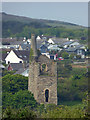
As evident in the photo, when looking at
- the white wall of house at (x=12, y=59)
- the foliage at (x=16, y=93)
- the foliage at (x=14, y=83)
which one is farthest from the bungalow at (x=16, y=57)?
the foliage at (x=16, y=93)

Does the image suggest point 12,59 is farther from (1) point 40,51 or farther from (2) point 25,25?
(1) point 40,51

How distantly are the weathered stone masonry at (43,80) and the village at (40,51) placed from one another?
125 cm

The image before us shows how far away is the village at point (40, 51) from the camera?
2066 cm

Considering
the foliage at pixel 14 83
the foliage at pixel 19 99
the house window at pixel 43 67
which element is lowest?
the foliage at pixel 19 99

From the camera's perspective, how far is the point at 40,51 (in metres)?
16.0

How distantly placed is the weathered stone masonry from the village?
1247 millimetres

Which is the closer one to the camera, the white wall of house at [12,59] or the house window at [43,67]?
the house window at [43,67]

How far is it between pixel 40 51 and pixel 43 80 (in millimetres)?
4033

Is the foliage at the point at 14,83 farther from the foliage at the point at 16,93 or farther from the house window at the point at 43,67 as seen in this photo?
the house window at the point at 43,67

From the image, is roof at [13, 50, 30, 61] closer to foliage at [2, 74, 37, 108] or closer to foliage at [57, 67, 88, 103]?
foliage at [57, 67, 88, 103]

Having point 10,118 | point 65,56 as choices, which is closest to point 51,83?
point 10,118

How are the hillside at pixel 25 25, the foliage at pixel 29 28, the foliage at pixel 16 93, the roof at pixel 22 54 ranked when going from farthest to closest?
the roof at pixel 22 54, the foliage at pixel 29 28, the hillside at pixel 25 25, the foliage at pixel 16 93

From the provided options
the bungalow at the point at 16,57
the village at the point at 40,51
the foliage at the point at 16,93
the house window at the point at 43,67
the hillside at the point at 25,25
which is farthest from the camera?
the bungalow at the point at 16,57

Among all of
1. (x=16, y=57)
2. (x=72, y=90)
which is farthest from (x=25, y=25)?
(x=72, y=90)
